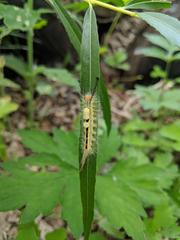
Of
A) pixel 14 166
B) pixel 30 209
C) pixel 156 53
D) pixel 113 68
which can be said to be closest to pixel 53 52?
pixel 113 68

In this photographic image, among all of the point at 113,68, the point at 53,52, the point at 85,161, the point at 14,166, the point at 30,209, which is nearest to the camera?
the point at 85,161

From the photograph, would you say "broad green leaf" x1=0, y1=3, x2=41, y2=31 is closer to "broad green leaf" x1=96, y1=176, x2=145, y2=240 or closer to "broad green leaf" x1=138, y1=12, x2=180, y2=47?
"broad green leaf" x1=138, y1=12, x2=180, y2=47

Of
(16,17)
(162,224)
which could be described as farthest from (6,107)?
(162,224)

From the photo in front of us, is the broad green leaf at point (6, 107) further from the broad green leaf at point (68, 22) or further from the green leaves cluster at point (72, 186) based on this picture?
the broad green leaf at point (68, 22)

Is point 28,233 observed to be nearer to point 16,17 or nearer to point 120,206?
point 120,206

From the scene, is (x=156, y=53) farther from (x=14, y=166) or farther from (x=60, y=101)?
(x=14, y=166)

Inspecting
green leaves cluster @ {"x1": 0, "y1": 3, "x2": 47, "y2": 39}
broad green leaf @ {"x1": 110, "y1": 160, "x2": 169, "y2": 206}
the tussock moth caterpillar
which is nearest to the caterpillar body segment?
the tussock moth caterpillar

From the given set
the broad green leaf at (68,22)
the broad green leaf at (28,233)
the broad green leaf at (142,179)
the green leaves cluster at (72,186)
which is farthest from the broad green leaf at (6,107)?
the broad green leaf at (68,22)
